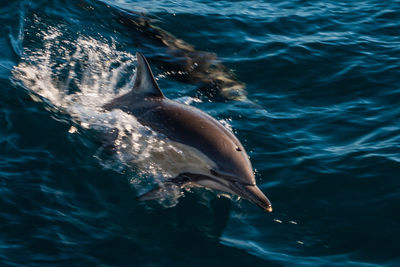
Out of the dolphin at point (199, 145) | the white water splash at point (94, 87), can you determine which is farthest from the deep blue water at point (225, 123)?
the dolphin at point (199, 145)

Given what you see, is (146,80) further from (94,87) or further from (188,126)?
(94,87)

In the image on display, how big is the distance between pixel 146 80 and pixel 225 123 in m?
2.01

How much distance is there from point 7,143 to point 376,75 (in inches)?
310

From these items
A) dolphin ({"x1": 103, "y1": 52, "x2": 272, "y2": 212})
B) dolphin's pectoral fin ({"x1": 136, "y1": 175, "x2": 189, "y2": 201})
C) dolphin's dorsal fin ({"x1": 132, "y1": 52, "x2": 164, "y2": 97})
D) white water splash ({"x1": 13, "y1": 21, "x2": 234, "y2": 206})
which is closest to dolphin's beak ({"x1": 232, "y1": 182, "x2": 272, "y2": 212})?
dolphin ({"x1": 103, "y1": 52, "x2": 272, "y2": 212})

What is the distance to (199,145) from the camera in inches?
308

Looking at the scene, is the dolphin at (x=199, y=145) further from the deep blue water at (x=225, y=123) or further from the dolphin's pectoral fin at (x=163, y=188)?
the deep blue water at (x=225, y=123)

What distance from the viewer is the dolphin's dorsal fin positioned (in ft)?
28.5

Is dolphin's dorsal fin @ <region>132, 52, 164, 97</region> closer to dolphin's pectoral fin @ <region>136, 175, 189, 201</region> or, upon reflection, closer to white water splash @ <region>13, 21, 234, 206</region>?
white water splash @ <region>13, 21, 234, 206</region>

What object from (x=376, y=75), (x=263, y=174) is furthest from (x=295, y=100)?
(x=263, y=174)

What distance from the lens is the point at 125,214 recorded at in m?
7.40

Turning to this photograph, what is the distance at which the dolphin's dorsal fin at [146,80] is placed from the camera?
8.69 m

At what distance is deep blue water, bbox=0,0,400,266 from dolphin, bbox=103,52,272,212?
29 centimetres

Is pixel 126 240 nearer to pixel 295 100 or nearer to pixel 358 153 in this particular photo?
pixel 358 153

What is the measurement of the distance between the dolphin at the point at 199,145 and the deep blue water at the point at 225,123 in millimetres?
288
